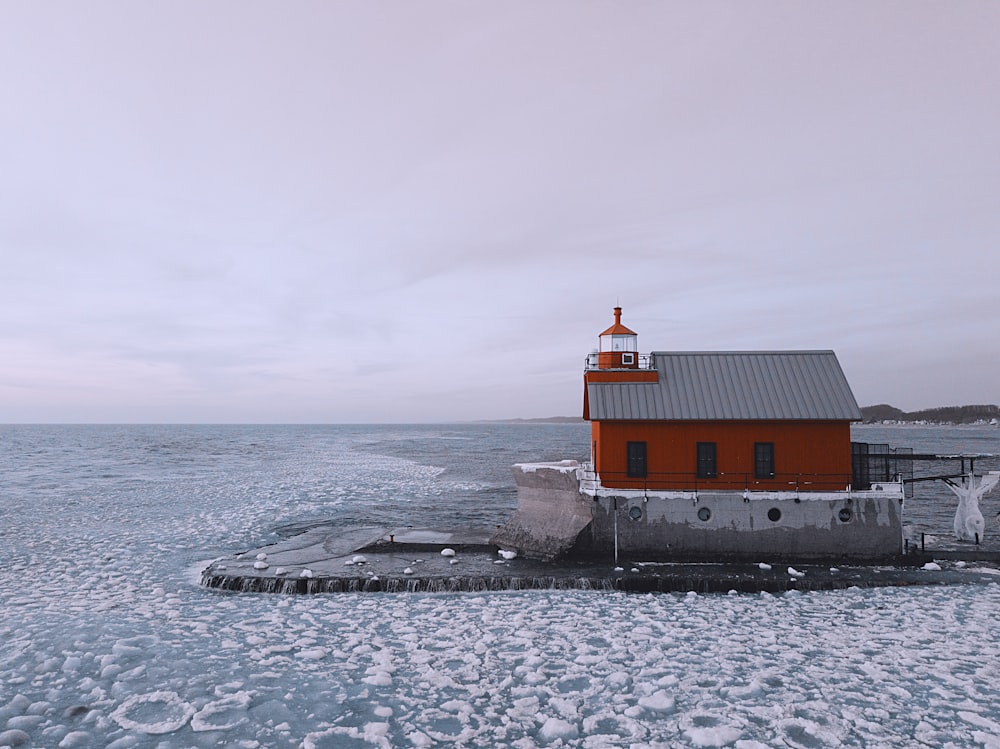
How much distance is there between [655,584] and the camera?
1877 cm

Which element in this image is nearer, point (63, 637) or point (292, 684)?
point (292, 684)

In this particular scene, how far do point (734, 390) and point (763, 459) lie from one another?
8.29ft

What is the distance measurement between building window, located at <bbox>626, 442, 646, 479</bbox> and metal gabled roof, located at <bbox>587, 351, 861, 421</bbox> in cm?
100

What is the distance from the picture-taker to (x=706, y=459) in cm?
2159

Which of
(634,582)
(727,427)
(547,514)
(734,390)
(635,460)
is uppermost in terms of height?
(734,390)

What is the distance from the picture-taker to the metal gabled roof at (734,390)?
2141 centimetres

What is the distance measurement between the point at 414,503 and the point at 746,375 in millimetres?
22599

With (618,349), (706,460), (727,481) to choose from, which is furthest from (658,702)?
(618,349)

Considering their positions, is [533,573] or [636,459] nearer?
[533,573]

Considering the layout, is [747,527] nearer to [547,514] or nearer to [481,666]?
[547,514]

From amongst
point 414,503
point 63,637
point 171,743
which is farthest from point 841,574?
point 414,503

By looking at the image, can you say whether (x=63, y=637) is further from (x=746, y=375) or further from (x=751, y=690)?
(x=746, y=375)

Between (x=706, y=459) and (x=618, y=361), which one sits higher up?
(x=618, y=361)

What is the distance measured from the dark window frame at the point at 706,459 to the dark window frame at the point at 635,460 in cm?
170
